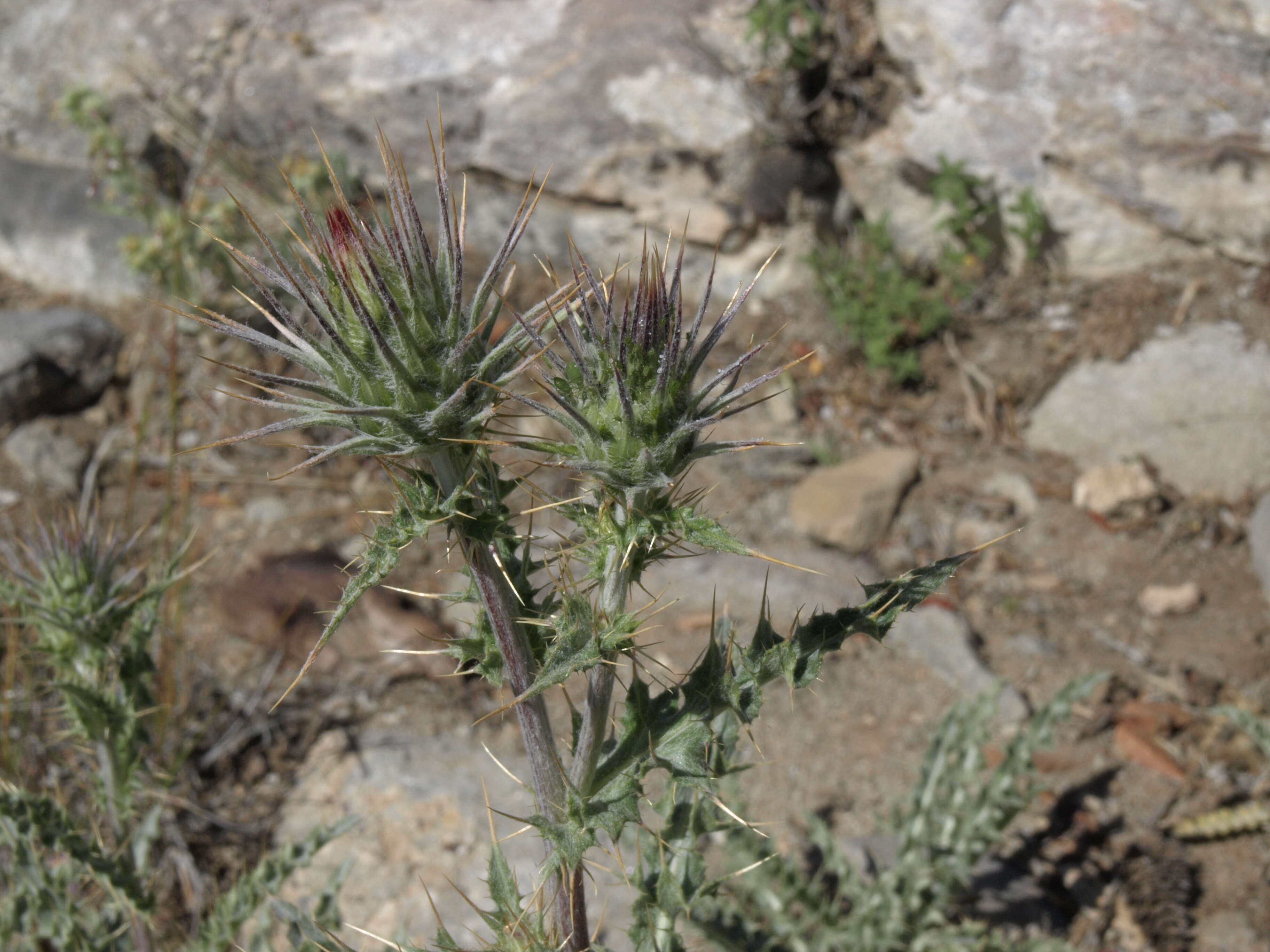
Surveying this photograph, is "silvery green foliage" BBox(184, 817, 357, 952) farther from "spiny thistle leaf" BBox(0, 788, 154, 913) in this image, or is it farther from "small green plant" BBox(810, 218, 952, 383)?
"small green plant" BBox(810, 218, 952, 383)

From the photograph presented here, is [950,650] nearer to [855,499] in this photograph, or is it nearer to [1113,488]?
[855,499]

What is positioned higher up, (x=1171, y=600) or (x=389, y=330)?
(x=389, y=330)

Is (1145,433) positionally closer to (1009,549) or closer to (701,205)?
(1009,549)

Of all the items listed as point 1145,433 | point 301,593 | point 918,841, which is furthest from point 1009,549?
point 301,593

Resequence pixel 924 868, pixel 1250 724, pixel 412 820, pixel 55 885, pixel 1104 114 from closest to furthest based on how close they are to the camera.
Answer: pixel 55 885
pixel 924 868
pixel 1250 724
pixel 412 820
pixel 1104 114

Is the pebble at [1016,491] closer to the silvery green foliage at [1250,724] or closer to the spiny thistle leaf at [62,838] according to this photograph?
the silvery green foliage at [1250,724]

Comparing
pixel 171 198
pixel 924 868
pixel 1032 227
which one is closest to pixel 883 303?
pixel 1032 227
